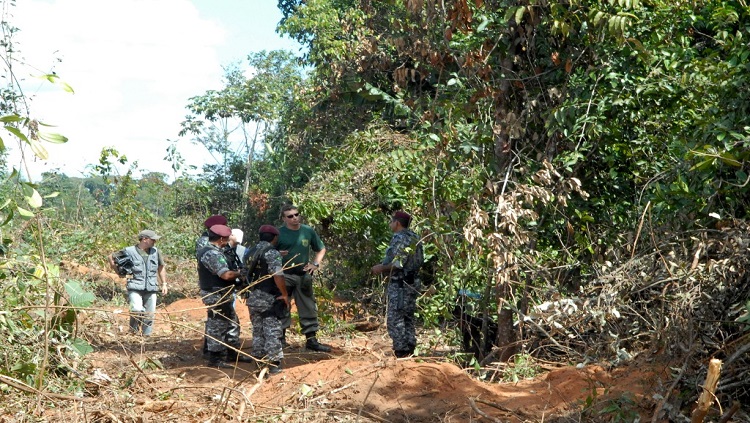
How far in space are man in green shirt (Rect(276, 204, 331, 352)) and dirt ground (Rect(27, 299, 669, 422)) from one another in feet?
3.50

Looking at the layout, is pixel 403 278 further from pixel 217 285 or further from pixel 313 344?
pixel 217 285

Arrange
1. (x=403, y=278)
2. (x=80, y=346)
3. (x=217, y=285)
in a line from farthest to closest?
(x=217, y=285) < (x=403, y=278) < (x=80, y=346)

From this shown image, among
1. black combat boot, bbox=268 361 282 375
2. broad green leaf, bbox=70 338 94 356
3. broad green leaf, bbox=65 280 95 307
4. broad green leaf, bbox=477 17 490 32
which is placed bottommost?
black combat boot, bbox=268 361 282 375

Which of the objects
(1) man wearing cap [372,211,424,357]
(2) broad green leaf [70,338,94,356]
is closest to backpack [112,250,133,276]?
(2) broad green leaf [70,338,94,356]

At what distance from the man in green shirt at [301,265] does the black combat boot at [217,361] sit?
711 mm

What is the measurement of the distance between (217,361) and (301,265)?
140 cm

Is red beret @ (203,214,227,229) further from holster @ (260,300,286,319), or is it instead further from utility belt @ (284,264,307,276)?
holster @ (260,300,286,319)

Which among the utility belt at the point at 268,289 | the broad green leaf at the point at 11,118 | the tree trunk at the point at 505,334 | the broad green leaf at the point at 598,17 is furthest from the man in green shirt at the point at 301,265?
the broad green leaf at the point at 11,118

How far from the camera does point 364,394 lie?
24.7 feet

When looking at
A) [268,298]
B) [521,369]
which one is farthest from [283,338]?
[521,369]

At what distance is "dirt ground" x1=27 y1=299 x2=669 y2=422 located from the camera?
20.7ft

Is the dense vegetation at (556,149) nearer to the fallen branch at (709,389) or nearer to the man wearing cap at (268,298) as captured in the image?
the fallen branch at (709,389)

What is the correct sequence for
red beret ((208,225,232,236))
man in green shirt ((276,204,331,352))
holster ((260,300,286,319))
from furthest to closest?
1. man in green shirt ((276,204,331,352))
2. red beret ((208,225,232,236))
3. holster ((260,300,286,319))

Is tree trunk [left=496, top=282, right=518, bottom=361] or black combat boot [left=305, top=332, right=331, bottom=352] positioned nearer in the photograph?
tree trunk [left=496, top=282, right=518, bottom=361]
